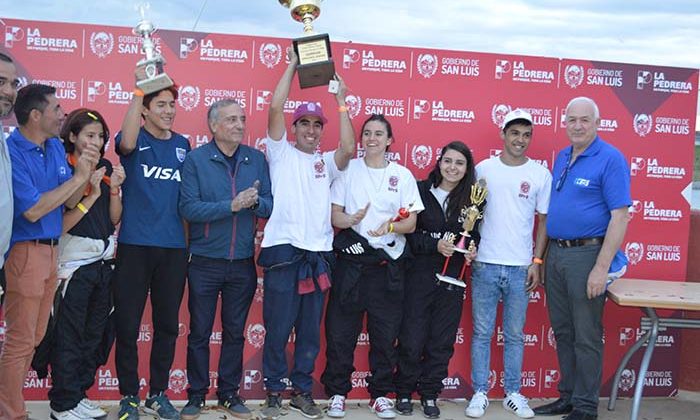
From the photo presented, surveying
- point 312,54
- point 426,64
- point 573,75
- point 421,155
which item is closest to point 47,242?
point 312,54

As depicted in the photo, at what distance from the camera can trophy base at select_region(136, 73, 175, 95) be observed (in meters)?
3.82

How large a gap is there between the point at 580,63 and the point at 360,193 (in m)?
1.89

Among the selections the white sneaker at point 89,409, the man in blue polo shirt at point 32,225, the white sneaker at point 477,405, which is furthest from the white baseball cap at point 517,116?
the white sneaker at point 89,409

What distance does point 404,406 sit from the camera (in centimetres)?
454

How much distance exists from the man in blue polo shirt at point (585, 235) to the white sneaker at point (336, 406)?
143 cm

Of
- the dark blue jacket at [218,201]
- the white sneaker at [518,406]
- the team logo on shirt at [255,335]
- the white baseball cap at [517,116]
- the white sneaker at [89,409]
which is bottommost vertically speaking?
the white sneaker at [518,406]

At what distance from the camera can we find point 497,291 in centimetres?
462

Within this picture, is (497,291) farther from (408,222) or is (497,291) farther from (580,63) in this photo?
(580,63)

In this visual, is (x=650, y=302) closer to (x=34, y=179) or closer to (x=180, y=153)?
(x=180, y=153)

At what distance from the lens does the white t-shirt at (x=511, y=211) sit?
4559 mm

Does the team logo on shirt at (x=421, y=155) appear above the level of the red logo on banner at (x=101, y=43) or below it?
below

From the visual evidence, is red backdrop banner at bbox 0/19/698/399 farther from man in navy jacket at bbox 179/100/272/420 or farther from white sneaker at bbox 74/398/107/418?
man in navy jacket at bbox 179/100/272/420

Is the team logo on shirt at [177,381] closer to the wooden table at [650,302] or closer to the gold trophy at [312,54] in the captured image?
the gold trophy at [312,54]

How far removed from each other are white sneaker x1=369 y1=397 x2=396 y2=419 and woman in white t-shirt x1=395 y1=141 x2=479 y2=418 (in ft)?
0.31
